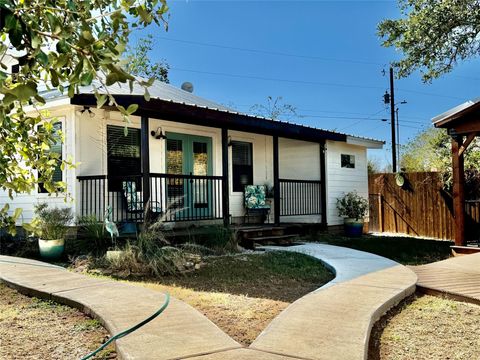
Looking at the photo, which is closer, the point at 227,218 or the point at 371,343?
the point at 371,343

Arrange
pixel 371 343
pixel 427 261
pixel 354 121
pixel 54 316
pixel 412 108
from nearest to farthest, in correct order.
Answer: pixel 371 343
pixel 54 316
pixel 427 261
pixel 412 108
pixel 354 121

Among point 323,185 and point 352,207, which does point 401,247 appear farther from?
point 323,185

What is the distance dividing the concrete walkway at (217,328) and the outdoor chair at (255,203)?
5.28m

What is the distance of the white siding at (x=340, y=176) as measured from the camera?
1191 centimetres

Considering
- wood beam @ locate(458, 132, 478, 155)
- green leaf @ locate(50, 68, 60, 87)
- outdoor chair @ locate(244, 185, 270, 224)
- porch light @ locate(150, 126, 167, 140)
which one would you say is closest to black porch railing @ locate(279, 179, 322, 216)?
outdoor chair @ locate(244, 185, 270, 224)

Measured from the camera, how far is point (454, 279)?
537 centimetres

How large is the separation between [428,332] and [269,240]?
5.63m

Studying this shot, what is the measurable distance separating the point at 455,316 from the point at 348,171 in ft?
29.2

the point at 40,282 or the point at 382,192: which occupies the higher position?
the point at 382,192

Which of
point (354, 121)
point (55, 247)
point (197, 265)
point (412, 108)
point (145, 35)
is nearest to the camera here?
point (197, 265)

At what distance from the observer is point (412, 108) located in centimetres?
3136

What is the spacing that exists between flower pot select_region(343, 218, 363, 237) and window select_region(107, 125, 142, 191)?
587 centimetres

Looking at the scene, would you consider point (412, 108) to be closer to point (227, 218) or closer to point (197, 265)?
point (227, 218)

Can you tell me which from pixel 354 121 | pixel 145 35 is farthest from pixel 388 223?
pixel 354 121
